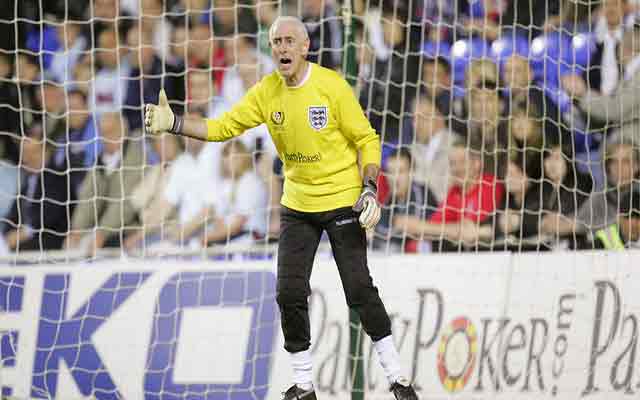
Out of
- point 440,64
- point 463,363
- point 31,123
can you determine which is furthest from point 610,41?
point 31,123

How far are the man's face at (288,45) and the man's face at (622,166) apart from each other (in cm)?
345

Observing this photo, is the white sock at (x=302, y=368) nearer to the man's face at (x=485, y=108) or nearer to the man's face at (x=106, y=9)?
the man's face at (x=485, y=108)

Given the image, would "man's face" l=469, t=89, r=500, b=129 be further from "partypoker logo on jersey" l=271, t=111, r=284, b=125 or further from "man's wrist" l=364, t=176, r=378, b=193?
"partypoker logo on jersey" l=271, t=111, r=284, b=125

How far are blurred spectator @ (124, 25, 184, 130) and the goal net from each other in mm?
16

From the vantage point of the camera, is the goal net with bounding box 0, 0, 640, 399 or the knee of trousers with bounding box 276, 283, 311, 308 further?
the goal net with bounding box 0, 0, 640, 399

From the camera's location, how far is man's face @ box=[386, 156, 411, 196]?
8250mm

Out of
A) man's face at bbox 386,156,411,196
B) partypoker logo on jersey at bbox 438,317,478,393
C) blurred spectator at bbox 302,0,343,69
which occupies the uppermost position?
blurred spectator at bbox 302,0,343,69

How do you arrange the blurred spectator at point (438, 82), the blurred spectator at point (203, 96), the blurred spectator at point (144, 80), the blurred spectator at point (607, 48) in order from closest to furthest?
the blurred spectator at point (607, 48) → the blurred spectator at point (438, 82) → the blurred spectator at point (203, 96) → the blurred spectator at point (144, 80)

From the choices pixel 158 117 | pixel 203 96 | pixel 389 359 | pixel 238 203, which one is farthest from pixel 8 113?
pixel 389 359

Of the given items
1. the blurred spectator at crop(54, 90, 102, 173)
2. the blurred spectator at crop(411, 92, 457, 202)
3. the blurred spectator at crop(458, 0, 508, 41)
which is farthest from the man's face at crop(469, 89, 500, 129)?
the blurred spectator at crop(54, 90, 102, 173)

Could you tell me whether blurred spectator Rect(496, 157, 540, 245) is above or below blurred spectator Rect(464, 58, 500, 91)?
below

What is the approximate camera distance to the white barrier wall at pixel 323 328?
24.2 ft

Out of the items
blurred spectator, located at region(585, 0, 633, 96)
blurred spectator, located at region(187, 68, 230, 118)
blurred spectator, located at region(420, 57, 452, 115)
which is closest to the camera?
blurred spectator, located at region(585, 0, 633, 96)

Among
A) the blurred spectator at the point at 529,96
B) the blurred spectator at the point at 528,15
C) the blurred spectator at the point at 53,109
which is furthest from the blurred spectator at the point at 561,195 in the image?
the blurred spectator at the point at 53,109
